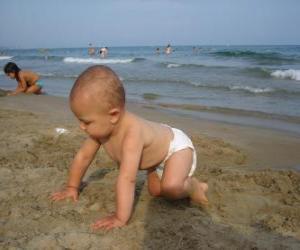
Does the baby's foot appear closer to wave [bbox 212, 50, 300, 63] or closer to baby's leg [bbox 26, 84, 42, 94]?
→ baby's leg [bbox 26, 84, 42, 94]

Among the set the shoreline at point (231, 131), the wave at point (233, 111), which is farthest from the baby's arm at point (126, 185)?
the wave at point (233, 111)

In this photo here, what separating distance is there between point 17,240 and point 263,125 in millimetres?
4584

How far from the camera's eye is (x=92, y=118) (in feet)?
7.39

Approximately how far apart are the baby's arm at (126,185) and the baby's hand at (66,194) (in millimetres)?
485

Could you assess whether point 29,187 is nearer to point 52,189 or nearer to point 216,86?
point 52,189

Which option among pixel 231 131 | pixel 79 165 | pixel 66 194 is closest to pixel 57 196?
pixel 66 194

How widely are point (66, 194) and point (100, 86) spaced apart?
3.07 feet

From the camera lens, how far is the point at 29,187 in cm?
289

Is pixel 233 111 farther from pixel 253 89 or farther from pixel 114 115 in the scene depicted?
pixel 114 115

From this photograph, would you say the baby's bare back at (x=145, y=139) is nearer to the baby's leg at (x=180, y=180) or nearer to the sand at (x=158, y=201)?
the baby's leg at (x=180, y=180)

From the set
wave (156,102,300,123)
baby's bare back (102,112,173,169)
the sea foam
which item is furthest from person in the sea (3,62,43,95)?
baby's bare back (102,112,173,169)

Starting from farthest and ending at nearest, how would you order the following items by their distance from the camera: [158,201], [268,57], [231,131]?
[268,57] < [231,131] < [158,201]

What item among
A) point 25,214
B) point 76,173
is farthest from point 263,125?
point 25,214

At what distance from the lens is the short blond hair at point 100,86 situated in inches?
86.0
